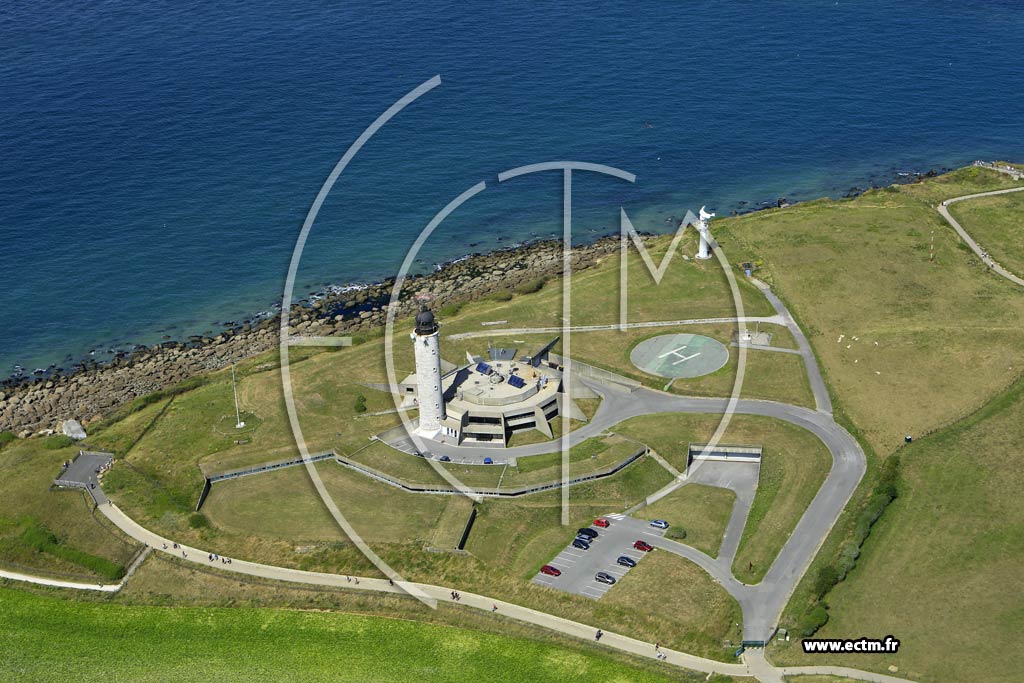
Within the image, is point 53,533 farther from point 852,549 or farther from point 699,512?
point 852,549

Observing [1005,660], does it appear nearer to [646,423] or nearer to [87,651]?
[646,423]

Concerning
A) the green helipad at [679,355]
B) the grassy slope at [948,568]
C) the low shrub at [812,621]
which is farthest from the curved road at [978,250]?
the low shrub at [812,621]

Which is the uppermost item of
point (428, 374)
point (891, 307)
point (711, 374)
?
point (428, 374)

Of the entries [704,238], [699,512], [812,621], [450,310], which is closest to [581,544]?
[699,512]

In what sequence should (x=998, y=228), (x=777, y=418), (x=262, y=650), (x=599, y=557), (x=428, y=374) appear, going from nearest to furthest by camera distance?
(x=262, y=650), (x=599, y=557), (x=428, y=374), (x=777, y=418), (x=998, y=228)

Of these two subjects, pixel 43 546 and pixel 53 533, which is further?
pixel 53 533

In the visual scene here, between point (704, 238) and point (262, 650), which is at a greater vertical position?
point (262, 650)

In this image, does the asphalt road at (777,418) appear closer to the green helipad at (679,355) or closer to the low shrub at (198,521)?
the green helipad at (679,355)
